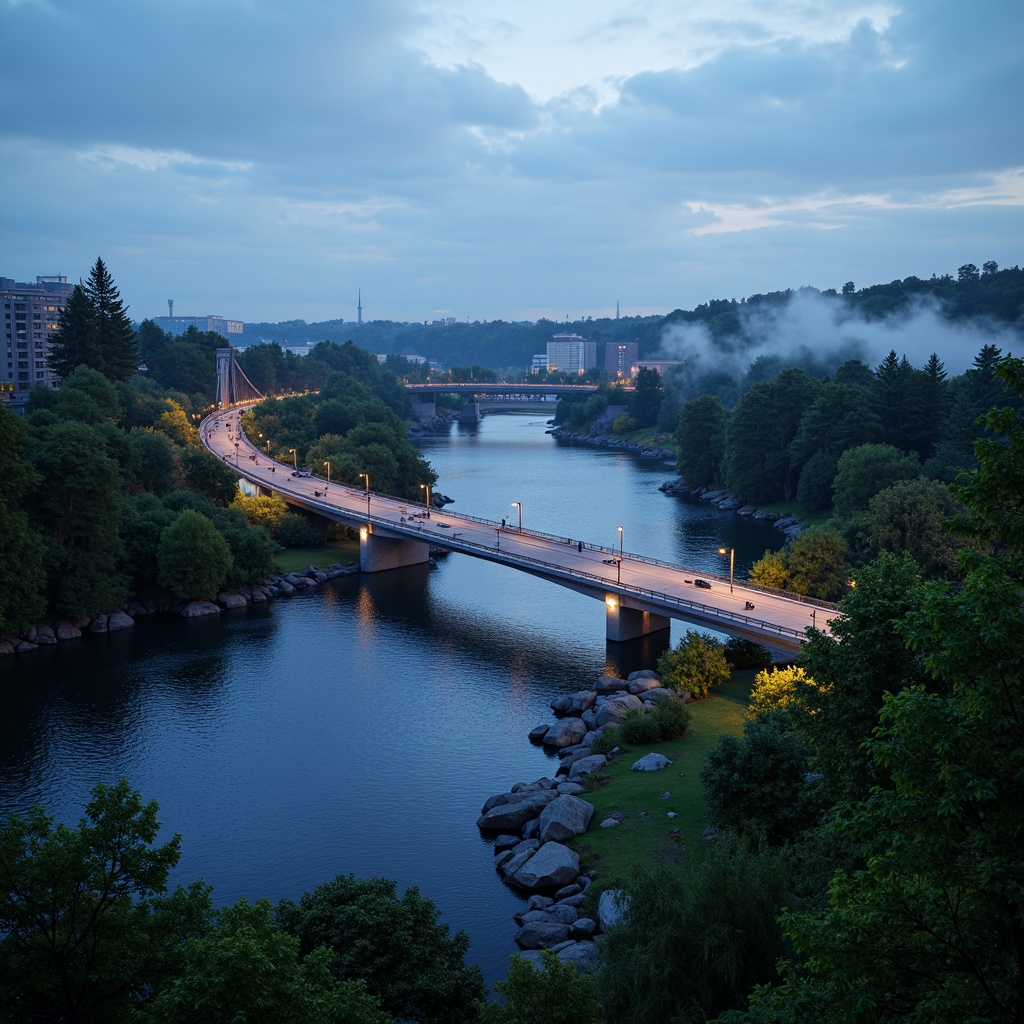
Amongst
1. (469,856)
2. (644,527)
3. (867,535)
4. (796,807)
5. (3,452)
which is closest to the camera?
(796,807)

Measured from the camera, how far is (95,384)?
94.4m

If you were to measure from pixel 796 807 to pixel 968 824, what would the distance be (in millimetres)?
19956

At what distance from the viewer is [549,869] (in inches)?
1325

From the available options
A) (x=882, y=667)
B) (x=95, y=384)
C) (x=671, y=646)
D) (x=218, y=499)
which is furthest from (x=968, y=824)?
(x=95, y=384)

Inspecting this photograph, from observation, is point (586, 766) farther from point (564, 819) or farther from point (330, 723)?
point (330, 723)

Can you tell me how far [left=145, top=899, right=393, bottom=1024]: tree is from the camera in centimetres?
1513

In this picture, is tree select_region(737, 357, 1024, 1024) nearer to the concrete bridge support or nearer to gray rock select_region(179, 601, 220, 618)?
gray rock select_region(179, 601, 220, 618)

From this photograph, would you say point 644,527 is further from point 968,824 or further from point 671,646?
point 968,824

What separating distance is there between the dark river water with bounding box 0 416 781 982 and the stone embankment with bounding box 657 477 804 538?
1840cm

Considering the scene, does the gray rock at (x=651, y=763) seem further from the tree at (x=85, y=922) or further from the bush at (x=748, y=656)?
the tree at (x=85, y=922)

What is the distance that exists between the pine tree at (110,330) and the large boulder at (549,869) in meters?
90.8

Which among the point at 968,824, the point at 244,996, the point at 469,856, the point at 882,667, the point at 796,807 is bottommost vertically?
the point at 469,856

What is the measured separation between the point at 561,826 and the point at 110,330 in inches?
3646

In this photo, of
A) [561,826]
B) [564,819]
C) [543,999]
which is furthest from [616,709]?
[543,999]
